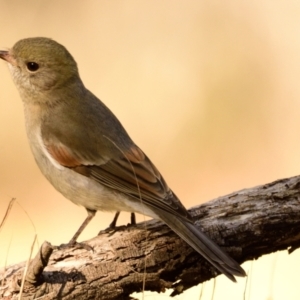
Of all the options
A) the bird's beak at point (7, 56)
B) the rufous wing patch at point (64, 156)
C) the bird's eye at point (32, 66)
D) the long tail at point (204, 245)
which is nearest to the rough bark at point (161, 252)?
the long tail at point (204, 245)

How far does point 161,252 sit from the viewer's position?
5824mm

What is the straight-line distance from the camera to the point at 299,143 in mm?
10844

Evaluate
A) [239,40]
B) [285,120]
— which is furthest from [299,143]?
[239,40]

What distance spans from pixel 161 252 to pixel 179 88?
6.11 meters

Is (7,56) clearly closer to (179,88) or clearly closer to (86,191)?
(86,191)

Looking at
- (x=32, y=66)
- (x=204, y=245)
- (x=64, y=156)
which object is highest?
(x=32, y=66)

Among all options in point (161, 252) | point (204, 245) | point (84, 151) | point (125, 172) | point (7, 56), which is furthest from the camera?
point (7, 56)

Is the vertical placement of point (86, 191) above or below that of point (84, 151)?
below

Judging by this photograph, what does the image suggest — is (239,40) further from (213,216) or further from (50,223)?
(213,216)

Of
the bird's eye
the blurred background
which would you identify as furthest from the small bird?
the blurred background

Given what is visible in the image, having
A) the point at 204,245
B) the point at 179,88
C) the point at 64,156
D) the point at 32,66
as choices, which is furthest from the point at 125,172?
the point at 179,88

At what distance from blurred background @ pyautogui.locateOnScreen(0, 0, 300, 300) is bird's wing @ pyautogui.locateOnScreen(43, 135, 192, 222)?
3.57 m

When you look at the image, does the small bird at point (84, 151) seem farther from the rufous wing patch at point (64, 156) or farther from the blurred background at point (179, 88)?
the blurred background at point (179, 88)

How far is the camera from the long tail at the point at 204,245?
219 inches
